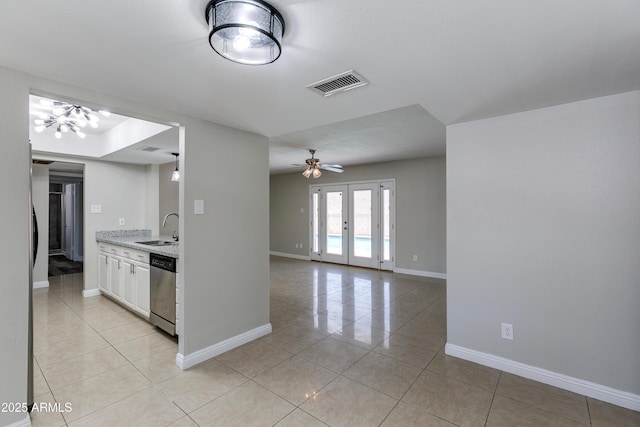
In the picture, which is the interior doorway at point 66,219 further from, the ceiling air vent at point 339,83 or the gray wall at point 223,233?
the ceiling air vent at point 339,83

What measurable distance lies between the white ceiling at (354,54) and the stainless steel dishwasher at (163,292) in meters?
1.59

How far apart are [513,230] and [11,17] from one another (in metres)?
3.35

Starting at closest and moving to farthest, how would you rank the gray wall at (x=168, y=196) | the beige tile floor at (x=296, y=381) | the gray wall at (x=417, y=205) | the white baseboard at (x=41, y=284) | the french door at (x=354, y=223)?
1. the beige tile floor at (x=296, y=381)
2. the white baseboard at (x=41, y=284)
3. the gray wall at (x=168, y=196)
4. the gray wall at (x=417, y=205)
5. the french door at (x=354, y=223)

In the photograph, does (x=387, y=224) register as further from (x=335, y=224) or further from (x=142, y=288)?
(x=142, y=288)

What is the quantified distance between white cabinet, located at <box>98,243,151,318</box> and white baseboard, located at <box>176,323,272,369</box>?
1154 millimetres

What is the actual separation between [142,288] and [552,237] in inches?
164

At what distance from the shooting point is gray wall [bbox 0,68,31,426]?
172 centimetres

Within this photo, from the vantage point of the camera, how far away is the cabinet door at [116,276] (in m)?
3.96

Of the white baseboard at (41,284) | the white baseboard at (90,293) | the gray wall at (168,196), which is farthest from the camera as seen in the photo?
the gray wall at (168,196)

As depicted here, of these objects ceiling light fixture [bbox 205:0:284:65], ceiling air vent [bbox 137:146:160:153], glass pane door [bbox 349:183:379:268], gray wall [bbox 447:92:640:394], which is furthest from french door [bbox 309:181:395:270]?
ceiling light fixture [bbox 205:0:284:65]

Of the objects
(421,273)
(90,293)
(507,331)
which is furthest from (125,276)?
(421,273)

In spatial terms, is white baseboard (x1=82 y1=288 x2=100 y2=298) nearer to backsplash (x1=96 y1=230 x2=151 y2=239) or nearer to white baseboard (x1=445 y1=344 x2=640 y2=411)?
backsplash (x1=96 y1=230 x2=151 y2=239)

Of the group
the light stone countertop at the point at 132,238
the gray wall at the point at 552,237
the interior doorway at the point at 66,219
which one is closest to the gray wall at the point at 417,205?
the gray wall at the point at 552,237

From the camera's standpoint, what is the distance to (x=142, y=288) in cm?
348
